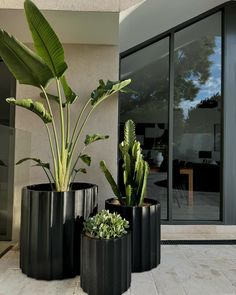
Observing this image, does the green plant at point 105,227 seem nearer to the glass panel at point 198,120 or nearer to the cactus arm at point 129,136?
the cactus arm at point 129,136

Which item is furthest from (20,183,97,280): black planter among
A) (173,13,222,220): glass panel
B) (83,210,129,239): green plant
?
(173,13,222,220): glass panel

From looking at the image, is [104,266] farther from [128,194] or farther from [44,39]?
[44,39]

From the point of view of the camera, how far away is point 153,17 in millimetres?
3582

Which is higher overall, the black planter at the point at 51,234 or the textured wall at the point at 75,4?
the textured wall at the point at 75,4

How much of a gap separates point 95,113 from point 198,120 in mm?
→ 1723

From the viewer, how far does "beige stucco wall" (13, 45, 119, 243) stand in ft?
12.1

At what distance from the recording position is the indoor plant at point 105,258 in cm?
225

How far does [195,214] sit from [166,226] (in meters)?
0.57

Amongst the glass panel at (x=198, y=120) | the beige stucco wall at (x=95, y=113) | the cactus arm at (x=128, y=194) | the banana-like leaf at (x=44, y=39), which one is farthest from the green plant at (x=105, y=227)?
the glass panel at (x=198, y=120)

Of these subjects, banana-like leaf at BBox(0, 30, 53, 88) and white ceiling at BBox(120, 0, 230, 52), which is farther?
white ceiling at BBox(120, 0, 230, 52)

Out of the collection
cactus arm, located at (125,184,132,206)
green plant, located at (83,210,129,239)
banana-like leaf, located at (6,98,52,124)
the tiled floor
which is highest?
banana-like leaf, located at (6,98,52,124)

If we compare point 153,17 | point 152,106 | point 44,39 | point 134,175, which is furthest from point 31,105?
point 152,106

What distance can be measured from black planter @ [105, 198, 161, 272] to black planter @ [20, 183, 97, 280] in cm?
51

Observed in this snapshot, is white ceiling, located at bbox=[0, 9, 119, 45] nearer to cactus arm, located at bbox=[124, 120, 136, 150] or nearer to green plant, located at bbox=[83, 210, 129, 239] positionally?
cactus arm, located at bbox=[124, 120, 136, 150]
